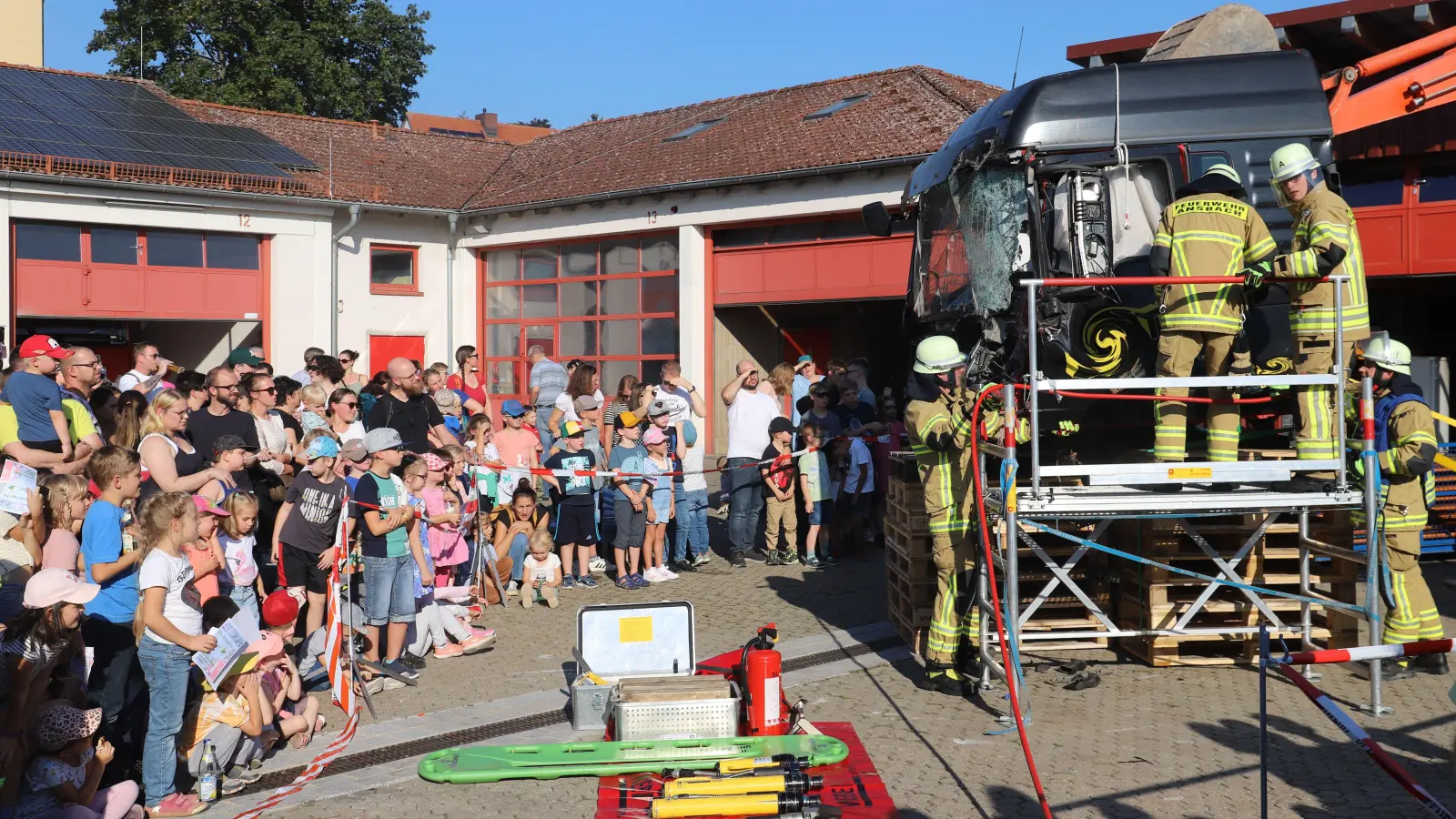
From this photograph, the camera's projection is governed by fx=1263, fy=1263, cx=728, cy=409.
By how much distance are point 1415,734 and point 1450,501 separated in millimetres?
6619

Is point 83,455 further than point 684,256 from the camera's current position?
No

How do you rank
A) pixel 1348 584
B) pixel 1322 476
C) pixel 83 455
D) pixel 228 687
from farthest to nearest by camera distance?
pixel 83 455, pixel 1348 584, pixel 1322 476, pixel 228 687

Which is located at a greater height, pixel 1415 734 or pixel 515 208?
pixel 515 208

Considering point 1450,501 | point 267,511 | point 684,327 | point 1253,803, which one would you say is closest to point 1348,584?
point 1253,803

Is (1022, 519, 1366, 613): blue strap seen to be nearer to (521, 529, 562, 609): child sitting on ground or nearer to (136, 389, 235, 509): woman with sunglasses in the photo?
(521, 529, 562, 609): child sitting on ground

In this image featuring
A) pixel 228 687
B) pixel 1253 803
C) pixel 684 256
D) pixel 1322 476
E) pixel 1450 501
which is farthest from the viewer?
pixel 684 256

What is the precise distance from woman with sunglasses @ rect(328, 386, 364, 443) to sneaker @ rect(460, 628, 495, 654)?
2081mm

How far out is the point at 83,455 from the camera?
30.6ft

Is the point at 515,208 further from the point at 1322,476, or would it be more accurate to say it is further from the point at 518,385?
the point at 1322,476

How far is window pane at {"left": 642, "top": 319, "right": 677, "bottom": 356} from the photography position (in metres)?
24.2

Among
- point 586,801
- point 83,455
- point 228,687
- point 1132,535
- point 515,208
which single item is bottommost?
point 586,801

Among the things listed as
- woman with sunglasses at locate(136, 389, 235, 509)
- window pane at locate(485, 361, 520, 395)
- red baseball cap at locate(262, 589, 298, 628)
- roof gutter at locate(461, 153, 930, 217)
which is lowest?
red baseball cap at locate(262, 589, 298, 628)

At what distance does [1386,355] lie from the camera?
823cm

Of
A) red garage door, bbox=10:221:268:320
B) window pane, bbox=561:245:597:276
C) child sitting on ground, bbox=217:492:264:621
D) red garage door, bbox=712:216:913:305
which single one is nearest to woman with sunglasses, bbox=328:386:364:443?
child sitting on ground, bbox=217:492:264:621
